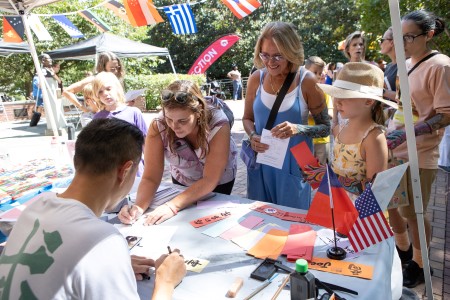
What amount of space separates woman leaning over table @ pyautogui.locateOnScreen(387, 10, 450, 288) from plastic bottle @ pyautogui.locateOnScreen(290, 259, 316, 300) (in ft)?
3.95

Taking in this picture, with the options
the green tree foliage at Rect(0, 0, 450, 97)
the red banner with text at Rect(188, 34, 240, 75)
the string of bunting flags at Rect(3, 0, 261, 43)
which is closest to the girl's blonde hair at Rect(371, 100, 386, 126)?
the red banner with text at Rect(188, 34, 240, 75)

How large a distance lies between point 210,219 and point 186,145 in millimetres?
530

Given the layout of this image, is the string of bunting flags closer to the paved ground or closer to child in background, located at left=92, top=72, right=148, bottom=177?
the paved ground

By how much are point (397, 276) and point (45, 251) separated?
4.63ft

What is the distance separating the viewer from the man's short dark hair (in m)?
1.11

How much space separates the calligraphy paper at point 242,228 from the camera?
5.25 feet

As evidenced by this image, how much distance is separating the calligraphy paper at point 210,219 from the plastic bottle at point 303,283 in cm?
75

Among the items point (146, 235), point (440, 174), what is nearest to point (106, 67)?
point (146, 235)

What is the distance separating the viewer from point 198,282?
126 centimetres

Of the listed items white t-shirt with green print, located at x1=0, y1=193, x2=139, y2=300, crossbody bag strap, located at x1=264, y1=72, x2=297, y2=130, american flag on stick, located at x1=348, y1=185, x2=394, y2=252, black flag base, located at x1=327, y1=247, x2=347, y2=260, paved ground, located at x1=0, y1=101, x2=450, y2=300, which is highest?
crossbody bag strap, located at x1=264, y1=72, x2=297, y2=130

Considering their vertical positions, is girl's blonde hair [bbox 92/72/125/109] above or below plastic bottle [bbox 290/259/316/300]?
above

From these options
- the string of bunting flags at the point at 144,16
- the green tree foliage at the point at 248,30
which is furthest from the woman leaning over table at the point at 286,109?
the green tree foliage at the point at 248,30

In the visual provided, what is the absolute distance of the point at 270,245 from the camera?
1480 millimetres

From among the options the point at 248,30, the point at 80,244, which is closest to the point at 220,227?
the point at 80,244
